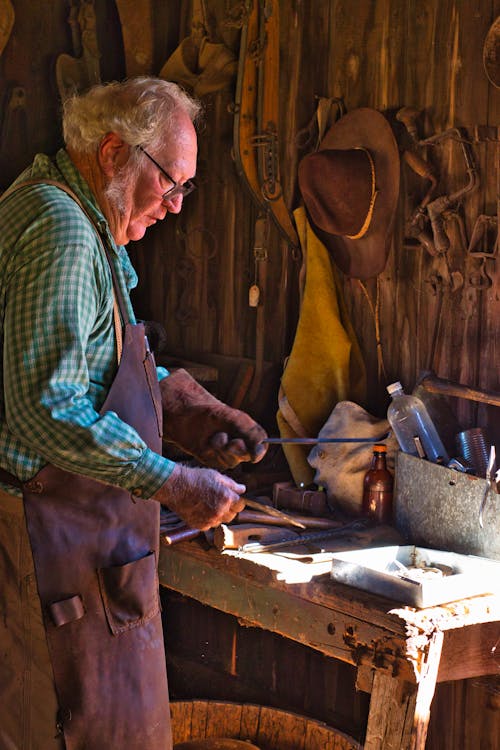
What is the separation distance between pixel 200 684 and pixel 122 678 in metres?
2.23

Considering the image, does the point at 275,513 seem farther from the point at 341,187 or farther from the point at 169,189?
the point at 169,189

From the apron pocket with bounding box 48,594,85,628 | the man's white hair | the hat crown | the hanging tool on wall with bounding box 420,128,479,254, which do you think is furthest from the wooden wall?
the apron pocket with bounding box 48,594,85,628

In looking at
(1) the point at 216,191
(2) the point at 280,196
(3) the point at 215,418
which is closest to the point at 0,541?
(3) the point at 215,418

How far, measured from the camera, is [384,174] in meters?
3.82

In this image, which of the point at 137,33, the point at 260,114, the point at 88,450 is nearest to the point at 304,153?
the point at 260,114

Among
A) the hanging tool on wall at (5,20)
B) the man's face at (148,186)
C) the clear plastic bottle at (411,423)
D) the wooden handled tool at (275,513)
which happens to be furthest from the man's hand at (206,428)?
the hanging tool on wall at (5,20)

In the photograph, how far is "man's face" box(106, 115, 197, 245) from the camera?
7.99ft

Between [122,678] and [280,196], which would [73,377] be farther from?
[280,196]

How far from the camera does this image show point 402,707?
2.74m

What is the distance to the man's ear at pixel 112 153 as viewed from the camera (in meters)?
2.41

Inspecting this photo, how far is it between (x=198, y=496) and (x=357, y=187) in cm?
197

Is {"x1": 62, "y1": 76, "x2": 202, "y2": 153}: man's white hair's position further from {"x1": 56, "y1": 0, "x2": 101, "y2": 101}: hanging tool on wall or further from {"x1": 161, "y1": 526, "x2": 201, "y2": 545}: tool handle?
{"x1": 56, "y1": 0, "x2": 101, "y2": 101}: hanging tool on wall

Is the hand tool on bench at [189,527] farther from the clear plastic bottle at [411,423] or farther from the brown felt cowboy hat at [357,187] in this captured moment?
the brown felt cowboy hat at [357,187]

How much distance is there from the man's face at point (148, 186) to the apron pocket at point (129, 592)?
806 millimetres
